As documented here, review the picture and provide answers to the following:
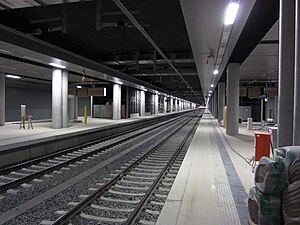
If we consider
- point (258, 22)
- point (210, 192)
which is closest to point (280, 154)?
point (210, 192)

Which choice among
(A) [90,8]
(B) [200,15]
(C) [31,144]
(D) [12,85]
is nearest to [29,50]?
(A) [90,8]

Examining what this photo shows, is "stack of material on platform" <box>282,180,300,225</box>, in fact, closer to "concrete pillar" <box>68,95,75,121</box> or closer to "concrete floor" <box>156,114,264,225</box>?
"concrete floor" <box>156,114,264,225</box>

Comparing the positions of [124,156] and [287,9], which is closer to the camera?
[287,9]

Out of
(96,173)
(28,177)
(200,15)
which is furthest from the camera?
(200,15)

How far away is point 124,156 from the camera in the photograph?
35.2 feet

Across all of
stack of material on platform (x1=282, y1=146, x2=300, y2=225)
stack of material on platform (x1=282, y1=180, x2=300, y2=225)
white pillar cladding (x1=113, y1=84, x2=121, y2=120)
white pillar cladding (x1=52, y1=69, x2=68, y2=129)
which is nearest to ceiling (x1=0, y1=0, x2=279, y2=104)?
white pillar cladding (x1=52, y1=69, x2=68, y2=129)

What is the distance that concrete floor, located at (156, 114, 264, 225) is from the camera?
4.28m

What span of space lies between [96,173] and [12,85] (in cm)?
2074

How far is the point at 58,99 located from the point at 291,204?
52.9 ft

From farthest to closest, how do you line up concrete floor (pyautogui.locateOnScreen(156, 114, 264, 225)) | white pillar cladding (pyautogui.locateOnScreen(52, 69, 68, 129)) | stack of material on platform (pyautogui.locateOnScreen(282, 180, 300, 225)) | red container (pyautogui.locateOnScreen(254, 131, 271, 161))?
white pillar cladding (pyautogui.locateOnScreen(52, 69, 68, 129)) → red container (pyautogui.locateOnScreen(254, 131, 271, 161)) → concrete floor (pyautogui.locateOnScreen(156, 114, 264, 225)) → stack of material on platform (pyautogui.locateOnScreen(282, 180, 300, 225))

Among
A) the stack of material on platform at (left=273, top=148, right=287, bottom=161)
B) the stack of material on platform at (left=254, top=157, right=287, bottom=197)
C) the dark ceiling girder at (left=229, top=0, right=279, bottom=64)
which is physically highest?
the dark ceiling girder at (left=229, top=0, right=279, bottom=64)

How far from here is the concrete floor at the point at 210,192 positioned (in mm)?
4280

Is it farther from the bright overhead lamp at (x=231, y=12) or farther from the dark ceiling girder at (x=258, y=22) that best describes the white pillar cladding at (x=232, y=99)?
the bright overhead lamp at (x=231, y=12)

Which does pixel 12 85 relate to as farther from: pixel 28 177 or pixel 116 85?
pixel 28 177
